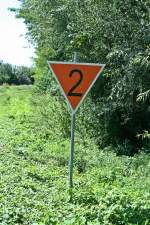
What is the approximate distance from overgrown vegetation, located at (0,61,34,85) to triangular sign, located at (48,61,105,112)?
2813 inches

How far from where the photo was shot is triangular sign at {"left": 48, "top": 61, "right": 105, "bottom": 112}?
1070 cm

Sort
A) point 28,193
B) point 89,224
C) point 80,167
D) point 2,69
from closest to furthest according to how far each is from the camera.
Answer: point 89,224, point 28,193, point 80,167, point 2,69

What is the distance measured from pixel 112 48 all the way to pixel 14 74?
70.4 meters

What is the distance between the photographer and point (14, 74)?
3351 inches

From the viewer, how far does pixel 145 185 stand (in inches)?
486

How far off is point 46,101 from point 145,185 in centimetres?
1297

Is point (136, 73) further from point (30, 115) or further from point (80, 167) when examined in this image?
point (30, 115)

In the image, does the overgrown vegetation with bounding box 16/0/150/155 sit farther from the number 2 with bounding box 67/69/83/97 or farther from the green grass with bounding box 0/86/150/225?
the number 2 with bounding box 67/69/83/97

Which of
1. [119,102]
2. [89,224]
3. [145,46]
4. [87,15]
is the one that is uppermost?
[87,15]

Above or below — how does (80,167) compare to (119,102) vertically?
below

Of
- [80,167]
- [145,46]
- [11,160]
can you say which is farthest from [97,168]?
[145,46]

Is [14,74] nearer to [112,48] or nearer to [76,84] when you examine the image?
[112,48]

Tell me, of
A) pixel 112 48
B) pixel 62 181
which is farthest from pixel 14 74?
pixel 62 181

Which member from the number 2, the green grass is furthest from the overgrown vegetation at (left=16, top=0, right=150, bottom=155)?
the number 2
